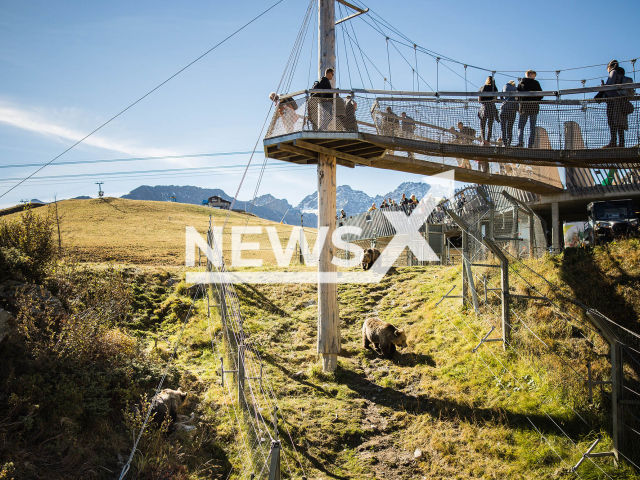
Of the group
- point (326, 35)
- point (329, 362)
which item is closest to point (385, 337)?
point (329, 362)

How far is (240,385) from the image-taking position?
332 inches

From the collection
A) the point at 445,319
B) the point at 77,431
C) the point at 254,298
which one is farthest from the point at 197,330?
the point at 445,319

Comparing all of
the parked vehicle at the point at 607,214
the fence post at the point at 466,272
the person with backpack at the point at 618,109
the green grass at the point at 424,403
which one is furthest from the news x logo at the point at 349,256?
the person with backpack at the point at 618,109

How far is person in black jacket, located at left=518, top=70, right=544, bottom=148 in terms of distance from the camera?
10.7m

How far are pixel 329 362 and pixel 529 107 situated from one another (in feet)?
25.7

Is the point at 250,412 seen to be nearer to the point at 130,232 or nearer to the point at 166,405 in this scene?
the point at 166,405

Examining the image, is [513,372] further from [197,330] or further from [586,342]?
[197,330]

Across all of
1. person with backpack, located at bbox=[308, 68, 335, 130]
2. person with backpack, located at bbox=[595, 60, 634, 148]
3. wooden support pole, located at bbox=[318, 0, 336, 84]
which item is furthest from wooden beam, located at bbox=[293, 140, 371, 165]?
person with backpack, located at bbox=[595, 60, 634, 148]

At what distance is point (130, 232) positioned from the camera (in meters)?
42.5

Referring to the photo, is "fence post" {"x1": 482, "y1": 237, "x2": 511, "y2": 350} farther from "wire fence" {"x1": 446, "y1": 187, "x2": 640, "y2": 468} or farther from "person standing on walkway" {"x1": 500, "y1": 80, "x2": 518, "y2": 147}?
"person standing on walkway" {"x1": 500, "y1": 80, "x2": 518, "y2": 147}

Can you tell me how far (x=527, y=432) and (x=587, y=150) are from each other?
21.6ft

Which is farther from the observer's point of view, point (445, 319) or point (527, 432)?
point (445, 319)

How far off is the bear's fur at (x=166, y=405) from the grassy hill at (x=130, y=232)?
4.88 meters

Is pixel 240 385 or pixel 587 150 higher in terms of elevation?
pixel 587 150
